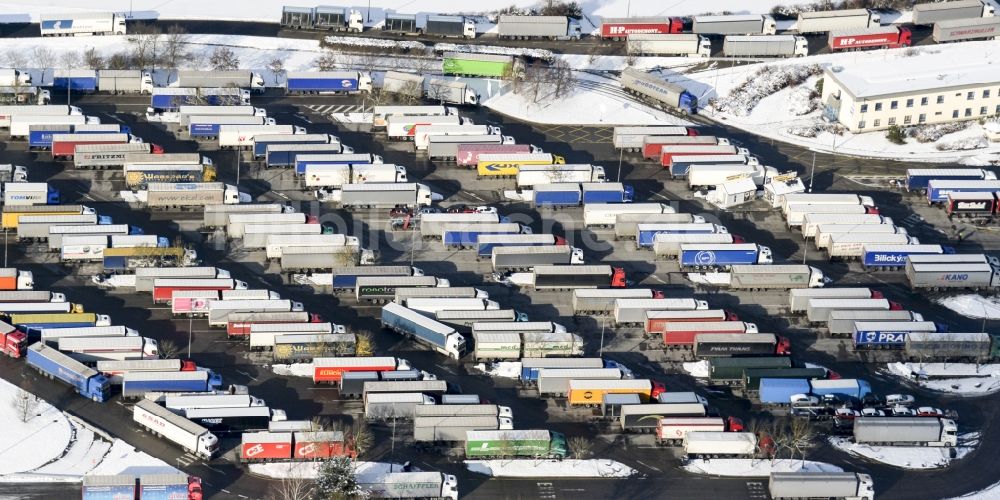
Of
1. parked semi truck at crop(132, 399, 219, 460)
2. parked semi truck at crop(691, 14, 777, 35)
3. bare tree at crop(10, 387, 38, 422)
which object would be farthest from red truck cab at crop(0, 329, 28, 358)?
parked semi truck at crop(691, 14, 777, 35)

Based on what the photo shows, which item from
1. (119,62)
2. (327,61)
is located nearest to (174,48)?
(119,62)

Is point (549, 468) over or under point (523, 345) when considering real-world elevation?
under

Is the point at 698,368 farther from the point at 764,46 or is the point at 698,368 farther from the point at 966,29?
the point at 966,29

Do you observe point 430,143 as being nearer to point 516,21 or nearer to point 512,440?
point 516,21

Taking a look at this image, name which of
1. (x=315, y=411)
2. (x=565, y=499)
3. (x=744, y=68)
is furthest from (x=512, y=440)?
(x=744, y=68)

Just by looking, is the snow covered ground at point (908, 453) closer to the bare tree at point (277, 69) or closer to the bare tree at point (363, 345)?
the bare tree at point (363, 345)

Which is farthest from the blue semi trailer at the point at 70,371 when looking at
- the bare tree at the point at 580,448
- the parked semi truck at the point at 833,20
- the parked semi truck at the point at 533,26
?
the parked semi truck at the point at 833,20
